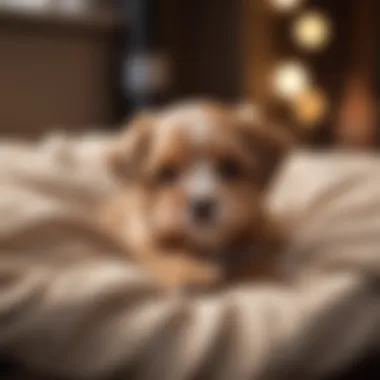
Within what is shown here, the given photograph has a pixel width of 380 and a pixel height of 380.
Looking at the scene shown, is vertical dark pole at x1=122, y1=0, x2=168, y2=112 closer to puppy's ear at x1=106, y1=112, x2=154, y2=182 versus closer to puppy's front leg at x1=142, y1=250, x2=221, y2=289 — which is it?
puppy's ear at x1=106, y1=112, x2=154, y2=182

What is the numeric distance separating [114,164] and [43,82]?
1.36m

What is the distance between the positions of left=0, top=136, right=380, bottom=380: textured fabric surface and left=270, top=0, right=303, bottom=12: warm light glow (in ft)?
6.67

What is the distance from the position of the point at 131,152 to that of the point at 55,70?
4.66ft

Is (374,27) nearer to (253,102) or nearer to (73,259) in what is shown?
(253,102)

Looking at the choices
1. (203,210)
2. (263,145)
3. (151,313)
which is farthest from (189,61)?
(151,313)

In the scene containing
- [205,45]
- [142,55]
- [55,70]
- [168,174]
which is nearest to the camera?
[168,174]

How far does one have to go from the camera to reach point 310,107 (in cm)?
298

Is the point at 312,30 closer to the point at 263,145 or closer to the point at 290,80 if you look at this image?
the point at 290,80

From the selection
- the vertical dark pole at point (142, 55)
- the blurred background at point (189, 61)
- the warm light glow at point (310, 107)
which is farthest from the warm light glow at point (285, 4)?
the vertical dark pole at point (142, 55)

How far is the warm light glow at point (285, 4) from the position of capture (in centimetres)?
285

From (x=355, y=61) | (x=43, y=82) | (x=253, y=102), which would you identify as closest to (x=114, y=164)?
(x=43, y=82)

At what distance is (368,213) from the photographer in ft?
3.20

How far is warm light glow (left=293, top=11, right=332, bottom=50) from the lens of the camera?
293 cm

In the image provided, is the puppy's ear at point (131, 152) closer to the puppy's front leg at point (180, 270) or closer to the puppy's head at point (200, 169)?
the puppy's head at point (200, 169)
